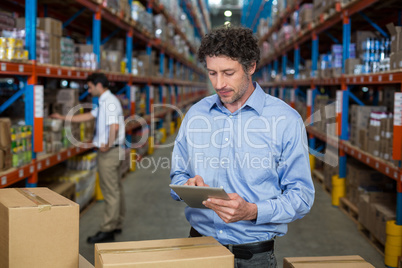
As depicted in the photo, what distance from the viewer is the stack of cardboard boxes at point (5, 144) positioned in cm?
333

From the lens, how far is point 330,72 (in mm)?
6539

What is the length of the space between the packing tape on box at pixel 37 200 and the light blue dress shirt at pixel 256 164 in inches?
23.6

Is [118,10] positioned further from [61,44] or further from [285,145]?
[285,145]

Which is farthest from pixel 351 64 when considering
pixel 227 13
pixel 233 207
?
pixel 227 13

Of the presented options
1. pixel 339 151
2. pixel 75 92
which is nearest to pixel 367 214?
pixel 339 151

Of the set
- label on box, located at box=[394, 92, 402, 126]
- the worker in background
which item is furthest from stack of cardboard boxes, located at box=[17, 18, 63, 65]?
label on box, located at box=[394, 92, 402, 126]

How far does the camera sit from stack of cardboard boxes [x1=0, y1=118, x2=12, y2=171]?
131 inches

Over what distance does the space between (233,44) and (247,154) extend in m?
0.49

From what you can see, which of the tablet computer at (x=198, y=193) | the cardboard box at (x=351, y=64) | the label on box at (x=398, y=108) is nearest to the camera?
the tablet computer at (x=198, y=193)

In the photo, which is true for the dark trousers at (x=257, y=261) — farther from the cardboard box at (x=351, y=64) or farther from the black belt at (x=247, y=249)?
the cardboard box at (x=351, y=64)

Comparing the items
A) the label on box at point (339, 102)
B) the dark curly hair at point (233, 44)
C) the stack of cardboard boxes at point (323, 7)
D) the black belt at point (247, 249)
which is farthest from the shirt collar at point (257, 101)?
the stack of cardboard boxes at point (323, 7)

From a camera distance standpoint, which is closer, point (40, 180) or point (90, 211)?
point (40, 180)

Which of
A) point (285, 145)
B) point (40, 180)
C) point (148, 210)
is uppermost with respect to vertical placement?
point (285, 145)

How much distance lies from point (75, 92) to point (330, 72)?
12.6 ft
